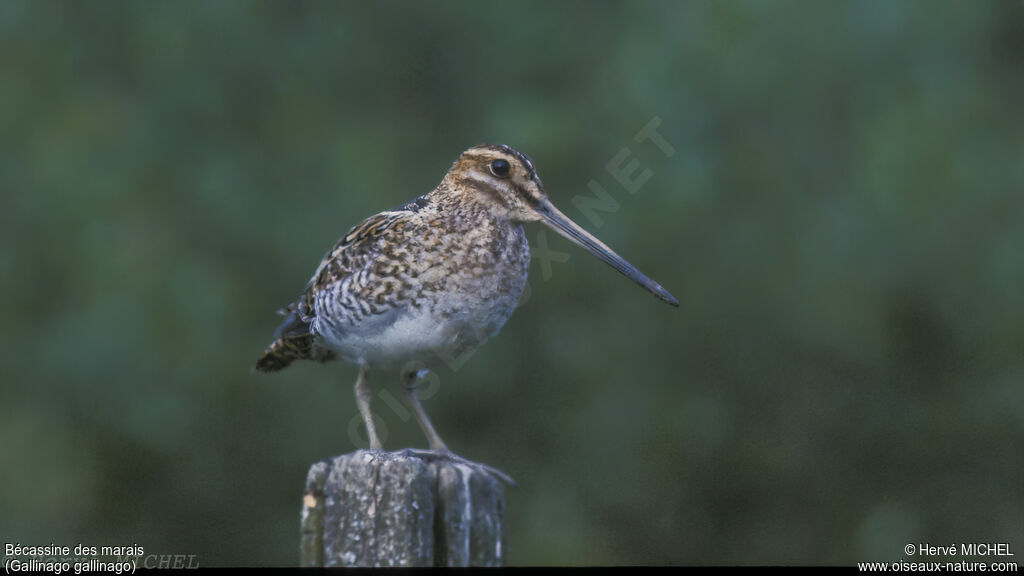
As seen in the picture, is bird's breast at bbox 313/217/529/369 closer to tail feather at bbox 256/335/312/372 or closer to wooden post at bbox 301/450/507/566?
tail feather at bbox 256/335/312/372

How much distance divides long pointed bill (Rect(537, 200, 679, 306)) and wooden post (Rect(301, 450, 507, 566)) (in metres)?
0.93

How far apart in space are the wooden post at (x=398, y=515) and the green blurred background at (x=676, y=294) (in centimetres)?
361

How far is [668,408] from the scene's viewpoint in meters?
7.18

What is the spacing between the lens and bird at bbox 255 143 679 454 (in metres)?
3.90

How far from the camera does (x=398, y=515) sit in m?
2.95

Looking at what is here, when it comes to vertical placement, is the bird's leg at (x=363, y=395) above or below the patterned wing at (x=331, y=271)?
below

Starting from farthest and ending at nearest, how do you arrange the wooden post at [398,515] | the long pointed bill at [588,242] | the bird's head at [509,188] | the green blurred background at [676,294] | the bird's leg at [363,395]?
the green blurred background at [676,294], the bird's leg at [363,395], the bird's head at [509,188], the long pointed bill at [588,242], the wooden post at [398,515]

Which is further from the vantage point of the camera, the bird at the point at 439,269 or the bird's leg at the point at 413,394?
the bird's leg at the point at 413,394

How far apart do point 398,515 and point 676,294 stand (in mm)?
4321

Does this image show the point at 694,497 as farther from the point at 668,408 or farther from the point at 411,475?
the point at 411,475

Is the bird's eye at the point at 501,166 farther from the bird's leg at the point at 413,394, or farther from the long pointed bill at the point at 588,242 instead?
the bird's leg at the point at 413,394

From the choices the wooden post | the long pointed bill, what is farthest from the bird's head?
the wooden post

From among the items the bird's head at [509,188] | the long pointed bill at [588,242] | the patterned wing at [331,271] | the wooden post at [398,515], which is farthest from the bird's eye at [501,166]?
the wooden post at [398,515]

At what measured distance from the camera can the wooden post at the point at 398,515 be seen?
2.94 m
